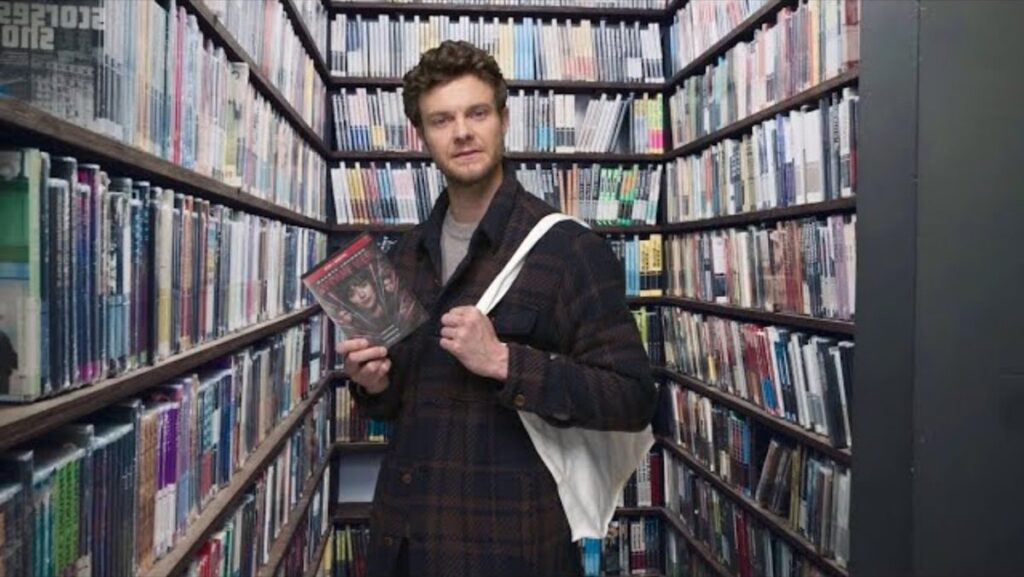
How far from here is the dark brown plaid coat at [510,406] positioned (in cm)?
145

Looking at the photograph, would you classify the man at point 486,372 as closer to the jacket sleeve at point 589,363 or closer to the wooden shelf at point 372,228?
the jacket sleeve at point 589,363

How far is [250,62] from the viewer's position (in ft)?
6.11

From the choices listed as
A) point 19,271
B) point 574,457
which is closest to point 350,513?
point 574,457

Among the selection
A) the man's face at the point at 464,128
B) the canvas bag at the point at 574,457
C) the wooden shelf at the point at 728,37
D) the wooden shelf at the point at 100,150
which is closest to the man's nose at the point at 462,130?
the man's face at the point at 464,128

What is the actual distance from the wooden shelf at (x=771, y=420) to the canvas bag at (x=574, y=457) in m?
0.73

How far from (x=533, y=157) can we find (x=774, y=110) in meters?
1.34

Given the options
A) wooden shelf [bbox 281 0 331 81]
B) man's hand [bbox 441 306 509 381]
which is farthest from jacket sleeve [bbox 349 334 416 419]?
wooden shelf [bbox 281 0 331 81]

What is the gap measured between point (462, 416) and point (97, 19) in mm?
882

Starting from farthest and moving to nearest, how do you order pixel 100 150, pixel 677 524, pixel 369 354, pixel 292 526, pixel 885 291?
pixel 677 524, pixel 292 526, pixel 885 291, pixel 369 354, pixel 100 150

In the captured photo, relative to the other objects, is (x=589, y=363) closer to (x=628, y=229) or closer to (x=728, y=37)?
(x=728, y=37)

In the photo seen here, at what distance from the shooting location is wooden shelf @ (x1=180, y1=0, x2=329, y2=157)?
145 centimetres

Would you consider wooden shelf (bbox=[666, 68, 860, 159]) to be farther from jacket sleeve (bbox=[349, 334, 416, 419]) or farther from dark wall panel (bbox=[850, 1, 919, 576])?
jacket sleeve (bbox=[349, 334, 416, 419])

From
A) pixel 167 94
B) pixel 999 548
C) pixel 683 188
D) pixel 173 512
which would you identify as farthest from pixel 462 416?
pixel 683 188

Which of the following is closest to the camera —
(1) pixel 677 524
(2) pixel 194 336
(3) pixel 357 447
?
(2) pixel 194 336
